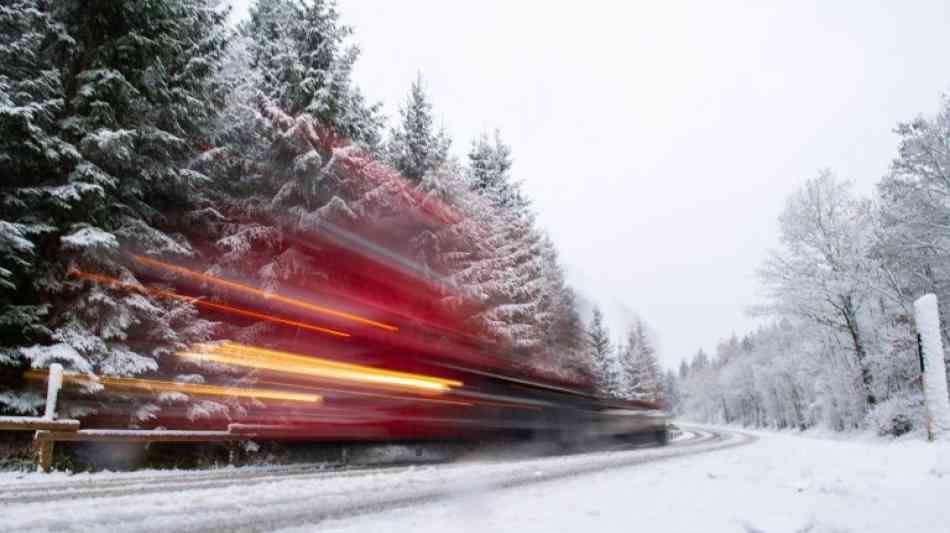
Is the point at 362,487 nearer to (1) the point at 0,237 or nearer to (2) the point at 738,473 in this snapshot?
(2) the point at 738,473

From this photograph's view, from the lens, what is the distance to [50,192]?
1133 centimetres

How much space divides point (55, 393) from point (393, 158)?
43.2 ft

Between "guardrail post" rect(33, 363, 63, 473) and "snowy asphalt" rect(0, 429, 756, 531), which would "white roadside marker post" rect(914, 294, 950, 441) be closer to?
"snowy asphalt" rect(0, 429, 756, 531)

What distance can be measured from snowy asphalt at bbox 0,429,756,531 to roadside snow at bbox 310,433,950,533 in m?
0.64

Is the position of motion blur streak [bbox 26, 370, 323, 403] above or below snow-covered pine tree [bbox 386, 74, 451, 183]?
below

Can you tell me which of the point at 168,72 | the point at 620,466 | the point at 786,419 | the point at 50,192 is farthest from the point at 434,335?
the point at 786,419

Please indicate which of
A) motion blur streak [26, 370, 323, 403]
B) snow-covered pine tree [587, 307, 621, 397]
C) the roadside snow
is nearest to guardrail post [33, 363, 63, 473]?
motion blur streak [26, 370, 323, 403]

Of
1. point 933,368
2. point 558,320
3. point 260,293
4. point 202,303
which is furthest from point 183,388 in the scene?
point 558,320

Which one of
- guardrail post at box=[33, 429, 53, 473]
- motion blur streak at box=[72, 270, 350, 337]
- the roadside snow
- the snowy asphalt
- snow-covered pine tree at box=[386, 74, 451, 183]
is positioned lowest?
the roadside snow

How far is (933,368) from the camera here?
12883mm

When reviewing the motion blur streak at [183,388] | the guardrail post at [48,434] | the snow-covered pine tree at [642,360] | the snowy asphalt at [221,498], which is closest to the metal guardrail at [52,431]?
the guardrail post at [48,434]

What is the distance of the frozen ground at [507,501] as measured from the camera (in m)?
4.91

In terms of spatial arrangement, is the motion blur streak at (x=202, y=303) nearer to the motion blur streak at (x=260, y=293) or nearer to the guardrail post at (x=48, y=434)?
the motion blur streak at (x=260, y=293)

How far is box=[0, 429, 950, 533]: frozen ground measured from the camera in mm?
4910
